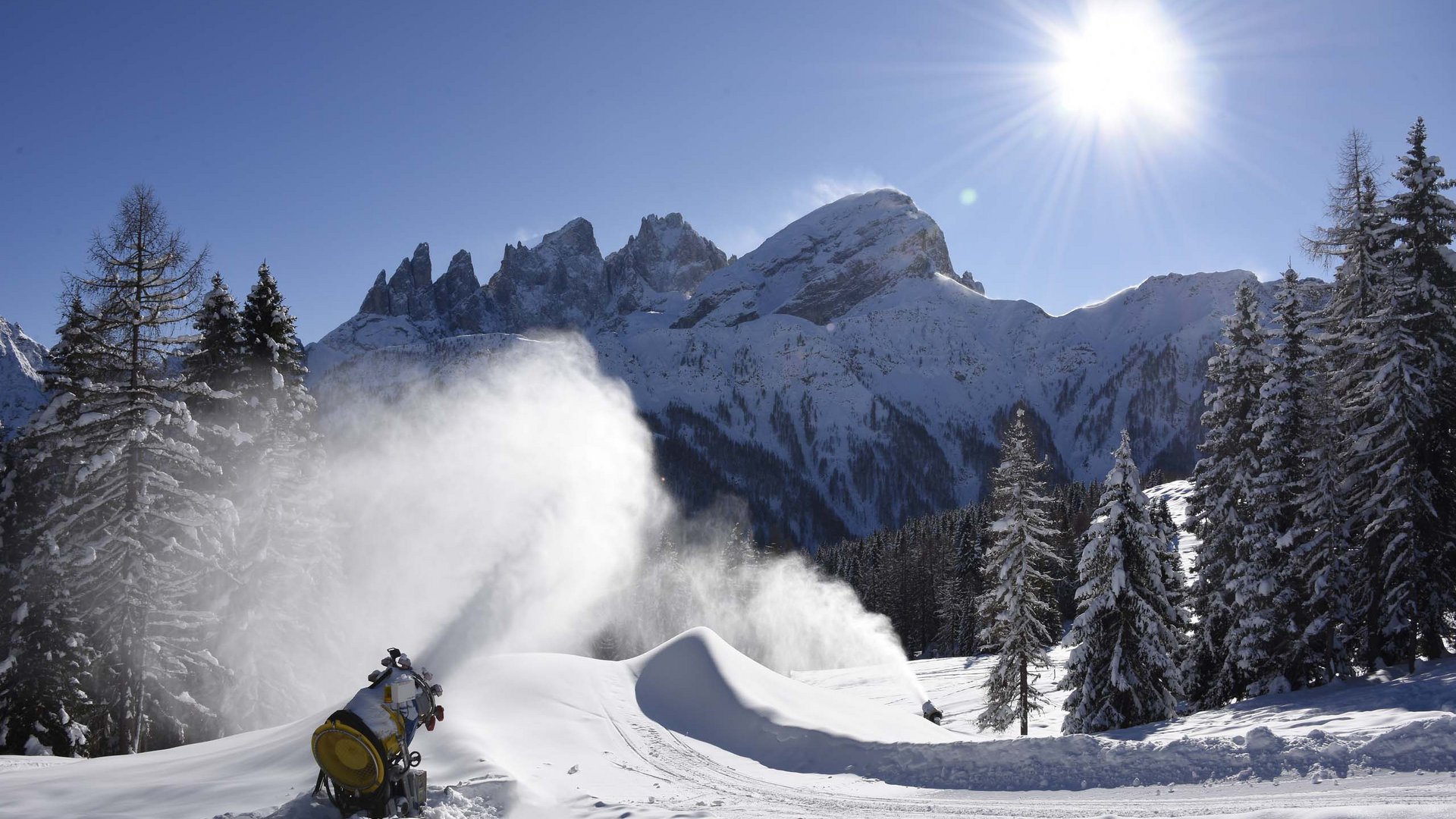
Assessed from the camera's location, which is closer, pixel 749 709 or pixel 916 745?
pixel 916 745

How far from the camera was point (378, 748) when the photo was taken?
8.14 m

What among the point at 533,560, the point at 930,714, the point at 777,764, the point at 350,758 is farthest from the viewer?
the point at 533,560

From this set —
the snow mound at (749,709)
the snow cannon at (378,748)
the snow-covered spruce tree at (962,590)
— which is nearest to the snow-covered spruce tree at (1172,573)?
the snow mound at (749,709)

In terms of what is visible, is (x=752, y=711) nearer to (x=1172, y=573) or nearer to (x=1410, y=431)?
(x=1172, y=573)

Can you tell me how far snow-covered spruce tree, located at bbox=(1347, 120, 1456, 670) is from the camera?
1775 cm

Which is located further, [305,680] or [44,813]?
[305,680]

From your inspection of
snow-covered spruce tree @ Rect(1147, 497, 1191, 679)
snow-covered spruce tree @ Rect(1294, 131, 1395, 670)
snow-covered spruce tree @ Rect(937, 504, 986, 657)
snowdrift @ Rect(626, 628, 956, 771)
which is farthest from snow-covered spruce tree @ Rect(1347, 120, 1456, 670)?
snow-covered spruce tree @ Rect(937, 504, 986, 657)

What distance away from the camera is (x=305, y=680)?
24.7 metres

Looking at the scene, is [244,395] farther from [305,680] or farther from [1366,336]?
[1366,336]

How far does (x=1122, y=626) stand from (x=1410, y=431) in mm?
8914

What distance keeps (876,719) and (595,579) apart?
3239 cm

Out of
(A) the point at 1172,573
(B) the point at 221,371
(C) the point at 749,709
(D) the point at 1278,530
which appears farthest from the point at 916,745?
(B) the point at 221,371

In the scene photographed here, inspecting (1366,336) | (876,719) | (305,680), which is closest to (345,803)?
(876,719)

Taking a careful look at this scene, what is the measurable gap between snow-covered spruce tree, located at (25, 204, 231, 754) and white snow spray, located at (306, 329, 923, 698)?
6.76 meters
